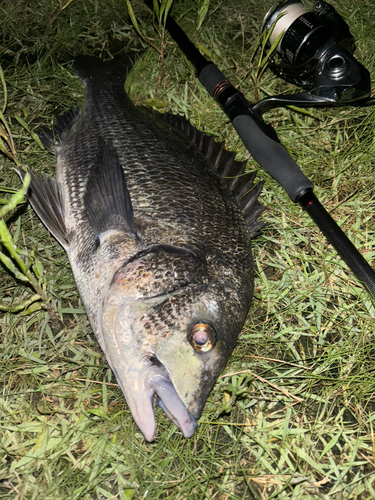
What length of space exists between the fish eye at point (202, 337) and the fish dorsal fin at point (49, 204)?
4.06 feet

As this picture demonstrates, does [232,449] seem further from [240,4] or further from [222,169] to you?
[240,4]

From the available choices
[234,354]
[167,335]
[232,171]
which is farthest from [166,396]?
[232,171]

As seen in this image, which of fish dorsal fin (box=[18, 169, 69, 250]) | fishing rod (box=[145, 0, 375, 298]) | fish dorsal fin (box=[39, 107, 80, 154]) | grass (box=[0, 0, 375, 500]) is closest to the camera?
grass (box=[0, 0, 375, 500])

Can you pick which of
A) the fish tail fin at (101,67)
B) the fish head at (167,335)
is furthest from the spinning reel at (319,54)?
the fish head at (167,335)

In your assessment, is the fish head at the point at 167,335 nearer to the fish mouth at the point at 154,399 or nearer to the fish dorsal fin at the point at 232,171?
the fish mouth at the point at 154,399

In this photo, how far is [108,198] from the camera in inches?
113

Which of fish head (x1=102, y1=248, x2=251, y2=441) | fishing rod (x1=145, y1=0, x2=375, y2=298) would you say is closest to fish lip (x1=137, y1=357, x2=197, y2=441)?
fish head (x1=102, y1=248, x2=251, y2=441)

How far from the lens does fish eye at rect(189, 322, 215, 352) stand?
2.41 m

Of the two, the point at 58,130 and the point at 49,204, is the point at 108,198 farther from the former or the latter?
the point at 58,130

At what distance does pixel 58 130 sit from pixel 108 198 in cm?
118

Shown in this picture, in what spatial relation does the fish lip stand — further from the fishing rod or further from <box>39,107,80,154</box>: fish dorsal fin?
<box>39,107,80,154</box>: fish dorsal fin

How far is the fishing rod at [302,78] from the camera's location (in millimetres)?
3270

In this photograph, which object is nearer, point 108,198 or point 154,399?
point 154,399

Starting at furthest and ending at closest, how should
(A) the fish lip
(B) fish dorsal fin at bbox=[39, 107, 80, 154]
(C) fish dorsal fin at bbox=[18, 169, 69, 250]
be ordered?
(B) fish dorsal fin at bbox=[39, 107, 80, 154]
(C) fish dorsal fin at bbox=[18, 169, 69, 250]
(A) the fish lip
